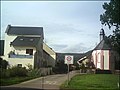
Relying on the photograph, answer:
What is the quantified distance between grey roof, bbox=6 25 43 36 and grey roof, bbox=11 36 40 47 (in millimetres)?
3355

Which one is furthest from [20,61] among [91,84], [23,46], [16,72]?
[91,84]

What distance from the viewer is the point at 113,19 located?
29.3 metres

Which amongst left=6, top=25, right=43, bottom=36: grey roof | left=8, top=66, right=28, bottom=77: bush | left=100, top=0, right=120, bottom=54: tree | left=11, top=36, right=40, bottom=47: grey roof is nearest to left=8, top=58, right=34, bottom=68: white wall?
left=11, top=36, right=40, bottom=47: grey roof

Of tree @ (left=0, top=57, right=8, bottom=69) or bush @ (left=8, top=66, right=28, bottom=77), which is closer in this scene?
bush @ (left=8, top=66, right=28, bottom=77)

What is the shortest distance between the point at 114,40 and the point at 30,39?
116 ft

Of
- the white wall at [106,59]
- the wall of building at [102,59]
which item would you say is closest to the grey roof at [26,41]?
the wall of building at [102,59]

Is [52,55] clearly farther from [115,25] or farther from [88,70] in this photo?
[115,25]

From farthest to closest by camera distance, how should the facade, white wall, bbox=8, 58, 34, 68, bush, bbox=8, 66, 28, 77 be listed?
the facade < white wall, bbox=8, 58, 34, 68 < bush, bbox=8, 66, 28, 77

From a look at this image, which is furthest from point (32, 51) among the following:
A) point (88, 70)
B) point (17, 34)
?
point (88, 70)

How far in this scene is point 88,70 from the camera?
68750 mm

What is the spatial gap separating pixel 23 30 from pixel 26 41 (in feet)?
28.6

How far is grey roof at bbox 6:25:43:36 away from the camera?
2689 inches

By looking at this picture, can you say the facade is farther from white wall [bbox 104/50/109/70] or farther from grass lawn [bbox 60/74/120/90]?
grass lawn [bbox 60/74/120/90]

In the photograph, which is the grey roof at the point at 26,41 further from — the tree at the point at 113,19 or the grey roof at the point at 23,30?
the tree at the point at 113,19
